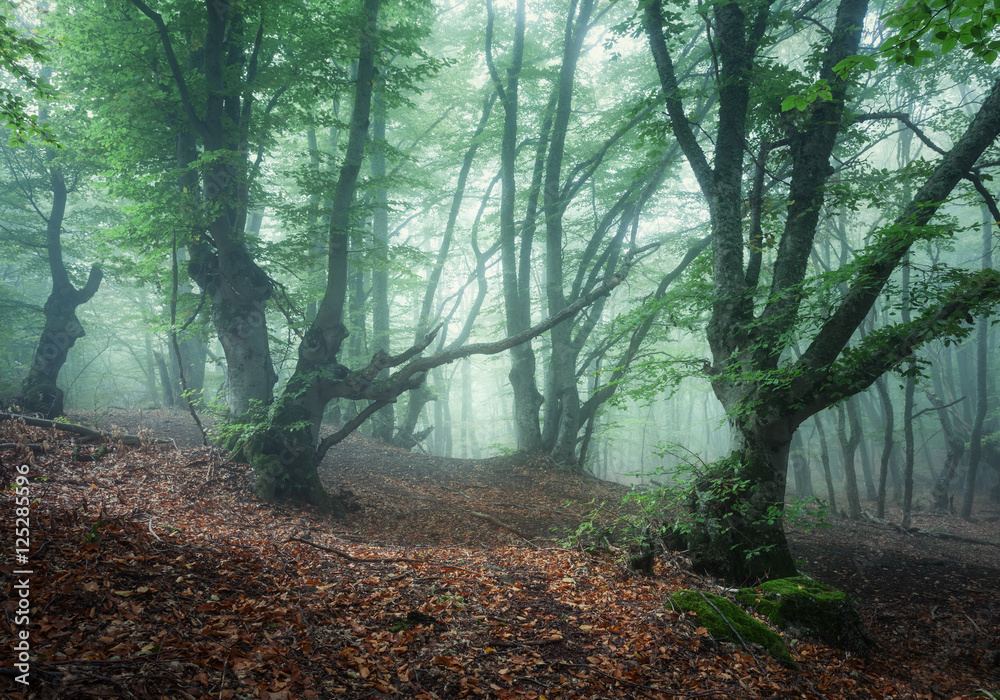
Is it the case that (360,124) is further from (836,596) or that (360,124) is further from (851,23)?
(836,596)

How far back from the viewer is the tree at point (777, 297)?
17.1ft

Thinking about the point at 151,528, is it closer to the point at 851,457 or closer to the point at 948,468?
the point at 851,457

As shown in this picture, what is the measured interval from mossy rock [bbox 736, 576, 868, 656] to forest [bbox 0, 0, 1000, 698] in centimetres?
6

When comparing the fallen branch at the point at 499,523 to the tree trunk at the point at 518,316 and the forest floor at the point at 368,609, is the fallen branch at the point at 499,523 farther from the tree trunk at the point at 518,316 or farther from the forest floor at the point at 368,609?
the tree trunk at the point at 518,316

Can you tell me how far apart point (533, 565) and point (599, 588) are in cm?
96

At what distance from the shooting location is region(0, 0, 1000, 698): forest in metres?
4.17

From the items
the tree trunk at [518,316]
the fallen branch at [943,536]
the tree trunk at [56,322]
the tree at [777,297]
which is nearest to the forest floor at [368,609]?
the tree at [777,297]

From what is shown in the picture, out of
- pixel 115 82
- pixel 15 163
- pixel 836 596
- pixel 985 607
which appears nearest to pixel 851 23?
pixel 836 596

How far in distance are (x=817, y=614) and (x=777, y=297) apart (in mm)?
3265

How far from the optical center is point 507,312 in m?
13.5

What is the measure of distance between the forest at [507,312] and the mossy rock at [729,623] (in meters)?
0.05

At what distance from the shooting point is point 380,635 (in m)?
3.60

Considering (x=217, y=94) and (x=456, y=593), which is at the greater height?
(x=217, y=94)

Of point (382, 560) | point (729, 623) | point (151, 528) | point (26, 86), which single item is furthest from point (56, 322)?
point (729, 623)
